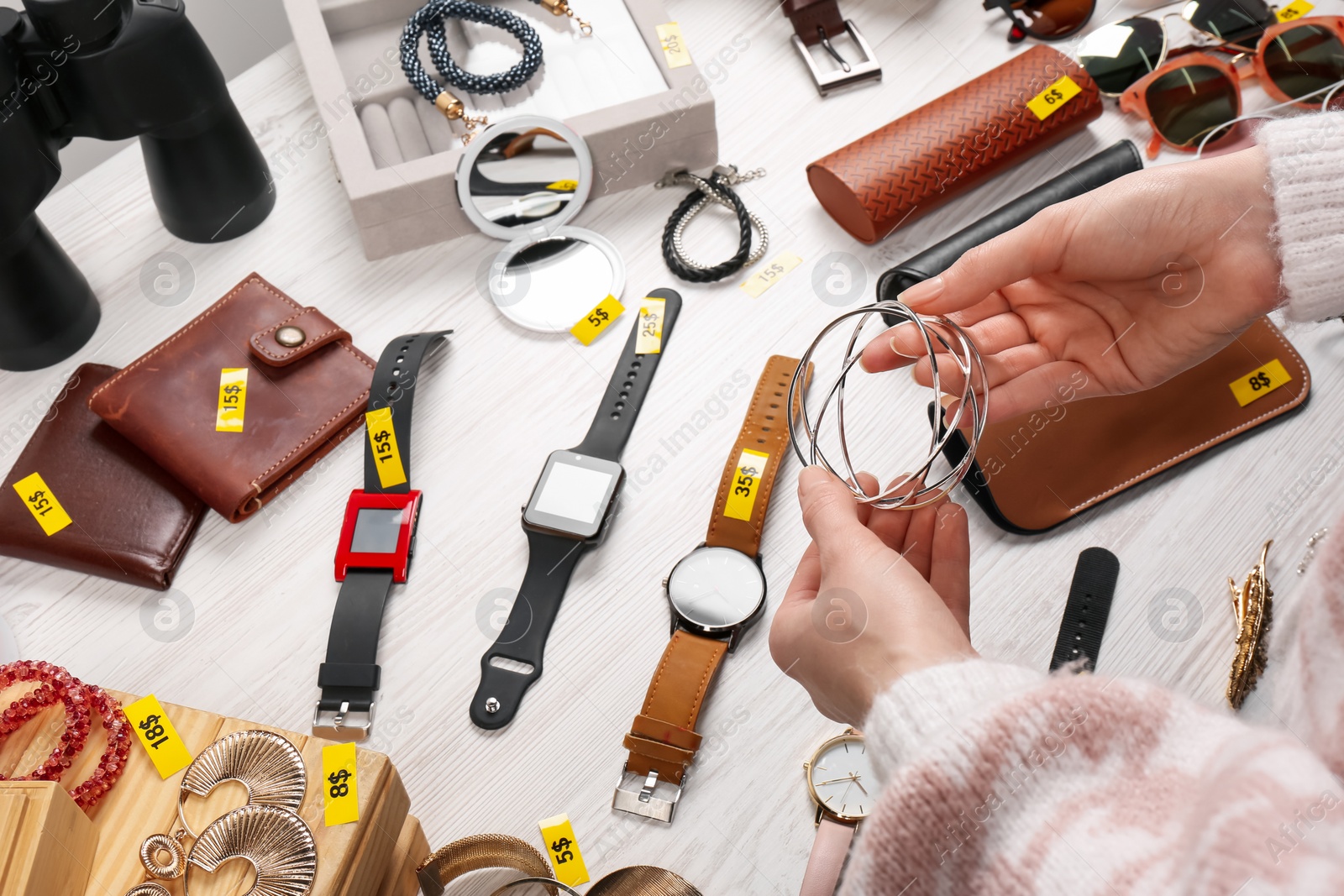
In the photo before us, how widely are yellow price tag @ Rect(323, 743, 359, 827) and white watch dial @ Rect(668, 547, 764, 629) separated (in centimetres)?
35

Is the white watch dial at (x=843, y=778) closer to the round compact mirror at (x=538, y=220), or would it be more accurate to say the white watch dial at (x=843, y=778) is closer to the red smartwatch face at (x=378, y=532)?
the red smartwatch face at (x=378, y=532)

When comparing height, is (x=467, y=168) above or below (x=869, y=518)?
above

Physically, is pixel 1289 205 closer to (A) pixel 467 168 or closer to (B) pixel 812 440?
(B) pixel 812 440

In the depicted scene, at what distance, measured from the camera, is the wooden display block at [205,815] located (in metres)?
0.73

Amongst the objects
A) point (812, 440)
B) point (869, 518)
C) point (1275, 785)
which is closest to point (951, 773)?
point (1275, 785)

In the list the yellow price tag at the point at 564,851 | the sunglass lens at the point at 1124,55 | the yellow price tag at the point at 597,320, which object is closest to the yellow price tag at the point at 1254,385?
the sunglass lens at the point at 1124,55

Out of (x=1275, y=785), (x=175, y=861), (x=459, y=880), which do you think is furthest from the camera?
(x=459, y=880)

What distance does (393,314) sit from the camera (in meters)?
1.21

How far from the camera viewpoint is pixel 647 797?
0.89 m

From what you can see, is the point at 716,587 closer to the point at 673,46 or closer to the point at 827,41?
the point at 673,46

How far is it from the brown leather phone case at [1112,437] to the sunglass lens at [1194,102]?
34cm

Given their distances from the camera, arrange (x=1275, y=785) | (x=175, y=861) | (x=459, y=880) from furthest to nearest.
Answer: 1. (x=459, y=880)
2. (x=175, y=861)
3. (x=1275, y=785)

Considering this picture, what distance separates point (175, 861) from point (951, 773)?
23.9 inches

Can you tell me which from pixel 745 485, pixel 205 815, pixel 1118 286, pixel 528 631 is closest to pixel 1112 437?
pixel 1118 286
